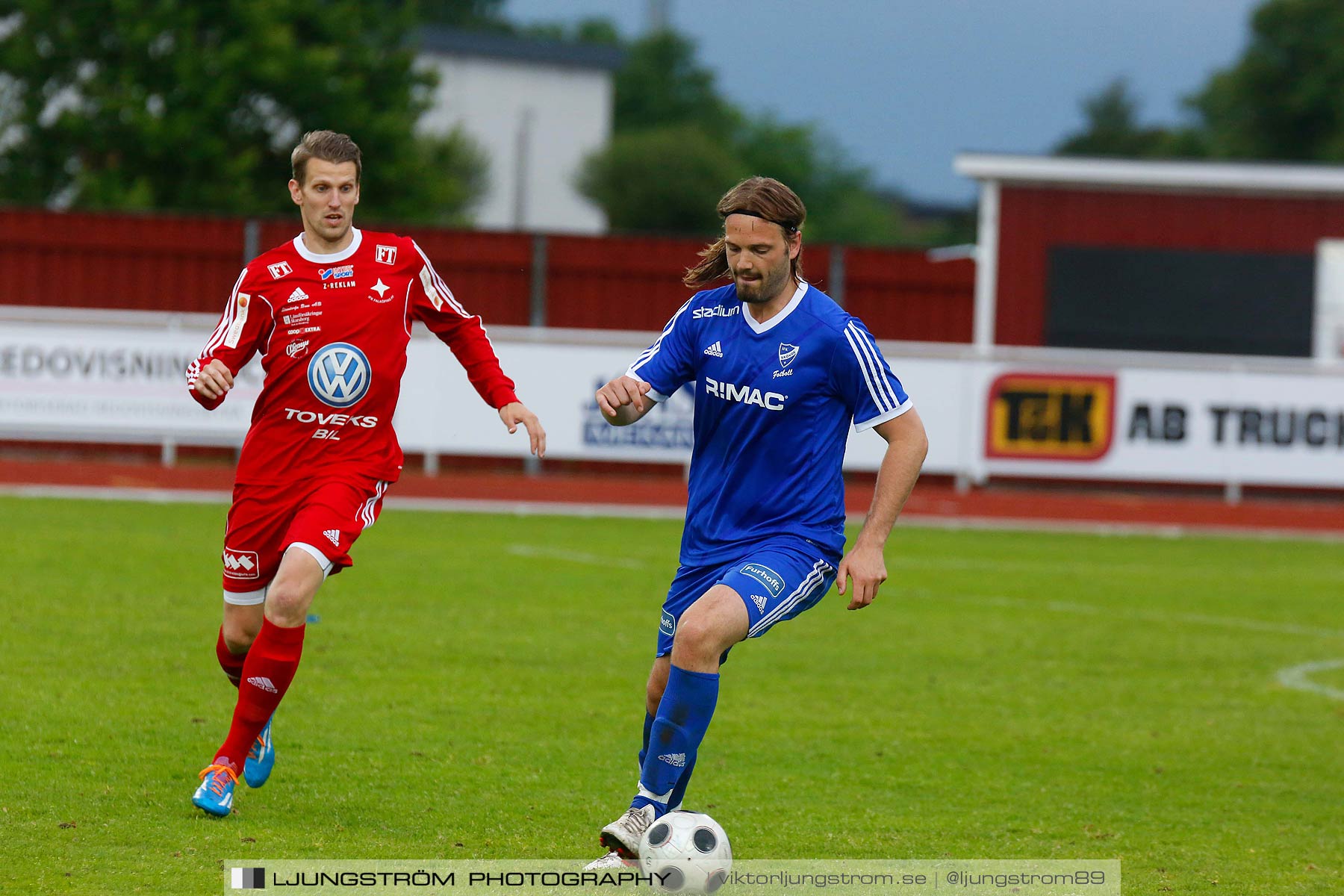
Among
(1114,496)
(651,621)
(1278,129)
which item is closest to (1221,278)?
(1114,496)

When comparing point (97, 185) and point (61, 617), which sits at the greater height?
point (97, 185)

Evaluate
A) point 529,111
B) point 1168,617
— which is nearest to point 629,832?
point 1168,617

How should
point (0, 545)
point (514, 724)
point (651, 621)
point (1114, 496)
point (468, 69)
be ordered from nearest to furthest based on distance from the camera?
point (514, 724) → point (651, 621) → point (0, 545) → point (1114, 496) → point (468, 69)

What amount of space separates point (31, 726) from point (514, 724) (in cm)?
204

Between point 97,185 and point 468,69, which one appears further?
point 468,69

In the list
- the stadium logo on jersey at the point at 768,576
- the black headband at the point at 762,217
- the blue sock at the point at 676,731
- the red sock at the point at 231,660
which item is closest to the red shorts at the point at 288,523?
the red sock at the point at 231,660

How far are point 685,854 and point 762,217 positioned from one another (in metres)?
1.93

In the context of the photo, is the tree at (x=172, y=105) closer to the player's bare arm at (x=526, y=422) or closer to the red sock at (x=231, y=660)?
the red sock at (x=231, y=660)

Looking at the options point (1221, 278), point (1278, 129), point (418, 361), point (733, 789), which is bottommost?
point (733, 789)

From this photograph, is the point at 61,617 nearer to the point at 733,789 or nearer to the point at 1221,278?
the point at 733,789

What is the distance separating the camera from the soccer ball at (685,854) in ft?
16.2

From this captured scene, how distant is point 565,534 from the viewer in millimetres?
15828

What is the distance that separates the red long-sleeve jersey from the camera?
606 centimetres

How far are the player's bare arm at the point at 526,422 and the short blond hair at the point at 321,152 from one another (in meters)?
0.98
